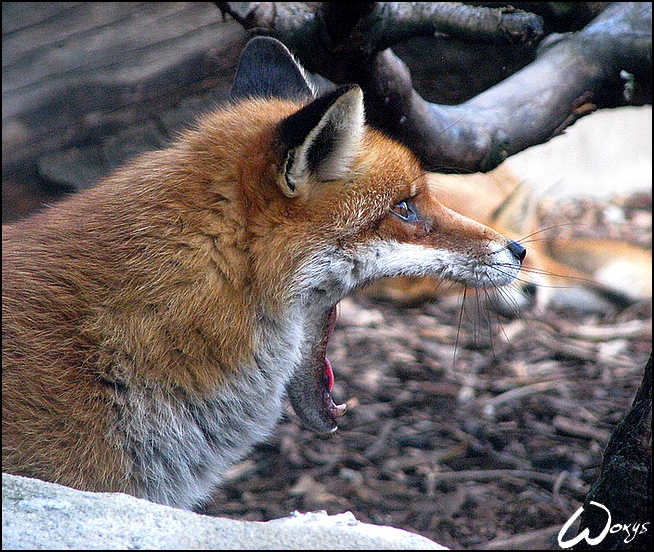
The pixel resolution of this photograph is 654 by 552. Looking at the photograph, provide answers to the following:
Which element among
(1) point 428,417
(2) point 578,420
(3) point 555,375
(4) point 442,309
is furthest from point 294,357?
(4) point 442,309

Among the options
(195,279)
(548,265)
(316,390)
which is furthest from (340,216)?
(548,265)

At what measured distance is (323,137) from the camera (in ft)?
9.64

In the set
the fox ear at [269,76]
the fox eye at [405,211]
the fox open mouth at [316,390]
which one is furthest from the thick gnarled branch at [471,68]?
the fox open mouth at [316,390]

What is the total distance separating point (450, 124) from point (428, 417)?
2.55 m

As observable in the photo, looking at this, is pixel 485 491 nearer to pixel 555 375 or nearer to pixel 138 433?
pixel 555 375

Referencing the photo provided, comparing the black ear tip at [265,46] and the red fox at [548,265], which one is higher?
the black ear tip at [265,46]

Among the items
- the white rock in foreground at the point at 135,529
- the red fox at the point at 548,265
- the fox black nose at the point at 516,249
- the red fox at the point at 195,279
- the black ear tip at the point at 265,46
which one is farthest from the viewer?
the red fox at the point at 548,265

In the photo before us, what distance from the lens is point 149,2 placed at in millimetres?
5637

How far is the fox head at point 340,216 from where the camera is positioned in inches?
117

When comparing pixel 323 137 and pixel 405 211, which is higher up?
pixel 323 137

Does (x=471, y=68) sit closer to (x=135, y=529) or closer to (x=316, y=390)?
(x=316, y=390)

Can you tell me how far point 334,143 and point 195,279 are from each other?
0.78 metres

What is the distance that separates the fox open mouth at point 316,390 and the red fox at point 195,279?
278mm

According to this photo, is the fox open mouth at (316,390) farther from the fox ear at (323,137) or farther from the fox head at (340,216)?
the fox ear at (323,137)
